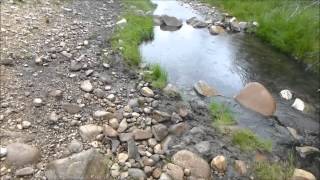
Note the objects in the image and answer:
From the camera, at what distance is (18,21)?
995 cm

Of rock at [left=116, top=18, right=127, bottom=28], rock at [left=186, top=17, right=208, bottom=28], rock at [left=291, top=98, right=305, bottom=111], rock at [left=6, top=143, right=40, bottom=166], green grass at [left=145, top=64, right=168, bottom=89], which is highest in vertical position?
rock at [left=6, top=143, right=40, bottom=166]

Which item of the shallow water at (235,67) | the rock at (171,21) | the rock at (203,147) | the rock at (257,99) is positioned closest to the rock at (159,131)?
the rock at (203,147)

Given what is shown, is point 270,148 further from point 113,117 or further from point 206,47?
point 206,47

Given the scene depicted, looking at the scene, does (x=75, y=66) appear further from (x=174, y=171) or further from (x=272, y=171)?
(x=272, y=171)

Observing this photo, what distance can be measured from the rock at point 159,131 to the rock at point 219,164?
3.13 feet

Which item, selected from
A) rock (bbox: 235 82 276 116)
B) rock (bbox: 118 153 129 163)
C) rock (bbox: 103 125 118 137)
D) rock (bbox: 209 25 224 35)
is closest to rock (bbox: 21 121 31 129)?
rock (bbox: 103 125 118 137)

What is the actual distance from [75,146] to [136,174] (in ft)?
3.46

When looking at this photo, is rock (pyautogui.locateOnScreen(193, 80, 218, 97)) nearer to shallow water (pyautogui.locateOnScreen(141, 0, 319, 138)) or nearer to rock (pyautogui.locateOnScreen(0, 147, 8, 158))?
shallow water (pyautogui.locateOnScreen(141, 0, 319, 138))

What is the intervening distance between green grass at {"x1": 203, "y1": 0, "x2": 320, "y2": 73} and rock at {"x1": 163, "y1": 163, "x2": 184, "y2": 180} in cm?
609

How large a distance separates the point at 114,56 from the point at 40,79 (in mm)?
2231

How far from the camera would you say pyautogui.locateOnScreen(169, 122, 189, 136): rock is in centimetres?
715

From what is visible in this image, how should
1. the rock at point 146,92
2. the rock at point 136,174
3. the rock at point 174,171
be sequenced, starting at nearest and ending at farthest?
the rock at point 136,174, the rock at point 174,171, the rock at point 146,92

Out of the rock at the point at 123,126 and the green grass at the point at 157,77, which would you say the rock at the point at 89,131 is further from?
the green grass at the point at 157,77

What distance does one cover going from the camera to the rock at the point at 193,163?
20.7 ft
